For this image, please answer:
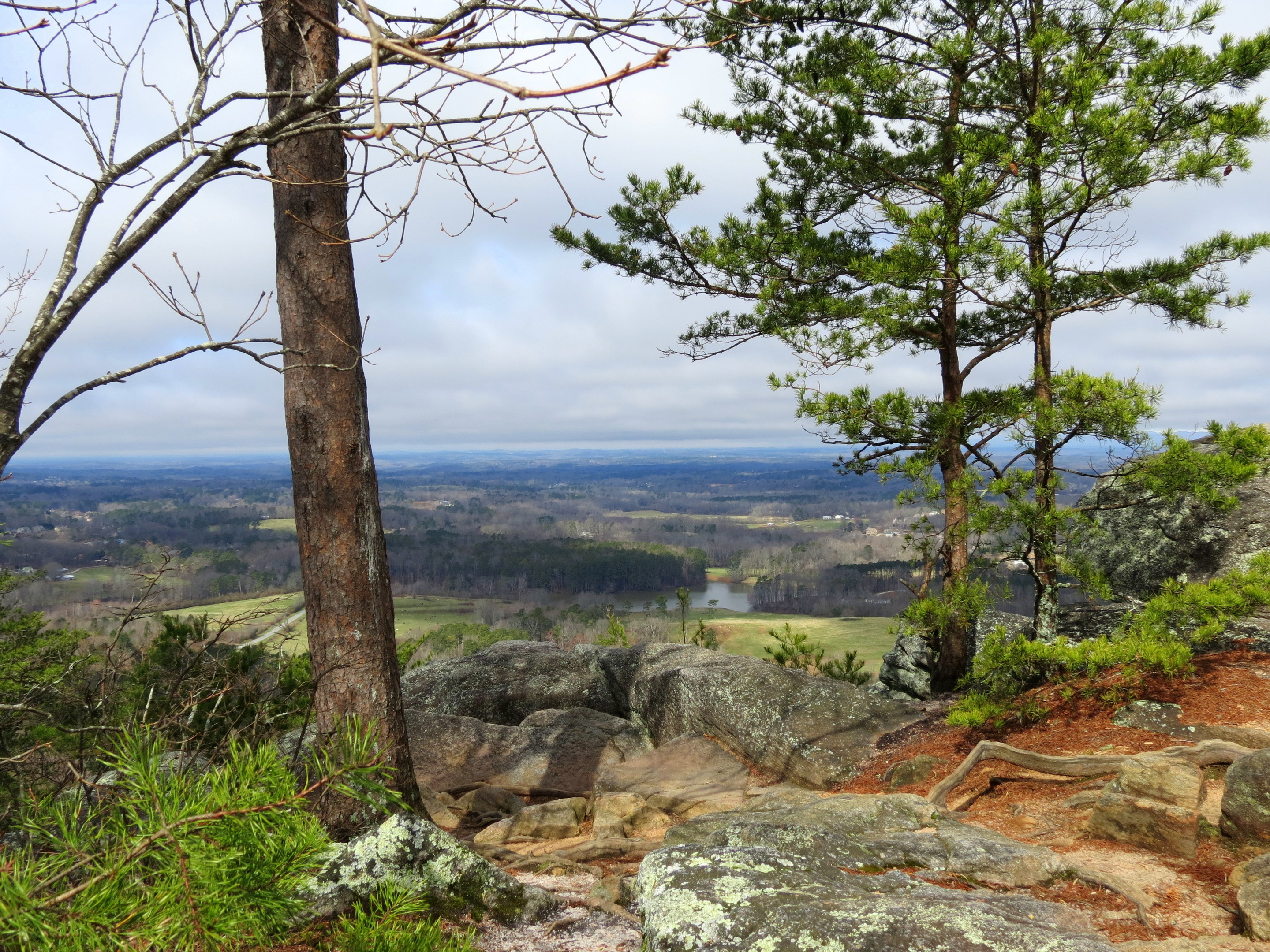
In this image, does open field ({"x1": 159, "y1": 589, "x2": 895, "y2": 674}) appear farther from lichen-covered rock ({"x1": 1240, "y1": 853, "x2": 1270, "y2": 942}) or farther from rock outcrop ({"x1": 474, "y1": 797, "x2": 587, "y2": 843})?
lichen-covered rock ({"x1": 1240, "y1": 853, "x2": 1270, "y2": 942})

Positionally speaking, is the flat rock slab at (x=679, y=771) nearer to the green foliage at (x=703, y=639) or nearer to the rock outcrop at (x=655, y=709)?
the rock outcrop at (x=655, y=709)

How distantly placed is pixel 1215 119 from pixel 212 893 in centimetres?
912

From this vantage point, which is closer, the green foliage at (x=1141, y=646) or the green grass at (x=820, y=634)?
the green foliage at (x=1141, y=646)

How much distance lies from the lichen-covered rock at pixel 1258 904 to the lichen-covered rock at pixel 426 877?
2.99m

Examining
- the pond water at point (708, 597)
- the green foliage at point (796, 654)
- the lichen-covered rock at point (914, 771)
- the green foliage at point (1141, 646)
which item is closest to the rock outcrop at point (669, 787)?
the lichen-covered rock at point (914, 771)

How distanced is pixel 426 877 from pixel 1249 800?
432 cm

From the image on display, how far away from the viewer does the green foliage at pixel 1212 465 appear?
6328 millimetres

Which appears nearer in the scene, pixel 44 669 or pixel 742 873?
pixel 742 873

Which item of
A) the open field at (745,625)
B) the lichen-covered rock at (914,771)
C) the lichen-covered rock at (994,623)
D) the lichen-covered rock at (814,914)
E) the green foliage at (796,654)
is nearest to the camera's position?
the lichen-covered rock at (814,914)

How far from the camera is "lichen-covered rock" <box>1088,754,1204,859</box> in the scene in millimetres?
3883

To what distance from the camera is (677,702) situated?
32.0 feet

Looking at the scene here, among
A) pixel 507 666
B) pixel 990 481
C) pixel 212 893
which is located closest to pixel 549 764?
pixel 507 666

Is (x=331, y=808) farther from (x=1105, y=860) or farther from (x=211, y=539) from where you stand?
(x=211, y=539)

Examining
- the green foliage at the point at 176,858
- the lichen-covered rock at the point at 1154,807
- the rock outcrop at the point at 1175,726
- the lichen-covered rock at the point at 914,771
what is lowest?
the lichen-covered rock at the point at 914,771
